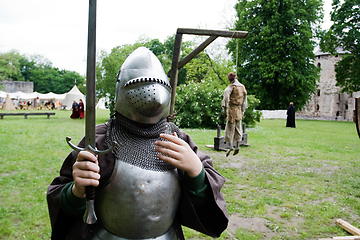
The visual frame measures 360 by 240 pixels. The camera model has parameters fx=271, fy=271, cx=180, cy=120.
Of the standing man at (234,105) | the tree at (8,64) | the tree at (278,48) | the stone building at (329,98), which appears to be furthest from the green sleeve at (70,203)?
the tree at (8,64)

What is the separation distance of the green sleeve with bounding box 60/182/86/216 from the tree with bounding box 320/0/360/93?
30600 millimetres

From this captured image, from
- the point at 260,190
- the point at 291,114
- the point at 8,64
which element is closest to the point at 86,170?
the point at 260,190

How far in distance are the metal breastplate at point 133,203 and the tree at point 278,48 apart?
25.3 m

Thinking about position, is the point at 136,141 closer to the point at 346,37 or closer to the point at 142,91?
the point at 142,91

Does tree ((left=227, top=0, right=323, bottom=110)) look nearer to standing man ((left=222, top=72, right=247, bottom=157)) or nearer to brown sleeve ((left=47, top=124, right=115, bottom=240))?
standing man ((left=222, top=72, right=247, bottom=157))

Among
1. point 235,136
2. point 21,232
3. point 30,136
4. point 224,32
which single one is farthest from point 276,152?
point 30,136

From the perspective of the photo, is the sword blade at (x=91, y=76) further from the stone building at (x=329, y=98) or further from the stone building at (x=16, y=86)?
the stone building at (x=16, y=86)

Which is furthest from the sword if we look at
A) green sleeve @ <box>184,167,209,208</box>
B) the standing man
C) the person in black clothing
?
the person in black clothing

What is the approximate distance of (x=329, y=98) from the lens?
39.9 metres

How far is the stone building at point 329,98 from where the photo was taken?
3878 centimetres

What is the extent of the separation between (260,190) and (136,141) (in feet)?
14.4

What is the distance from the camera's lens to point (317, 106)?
41469 millimetres

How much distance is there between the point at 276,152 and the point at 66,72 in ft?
201

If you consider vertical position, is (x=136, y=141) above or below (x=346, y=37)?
below
